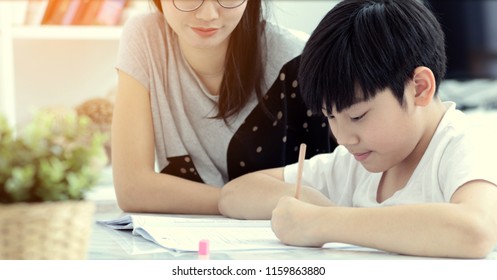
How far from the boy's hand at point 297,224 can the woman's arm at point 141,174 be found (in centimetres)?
33

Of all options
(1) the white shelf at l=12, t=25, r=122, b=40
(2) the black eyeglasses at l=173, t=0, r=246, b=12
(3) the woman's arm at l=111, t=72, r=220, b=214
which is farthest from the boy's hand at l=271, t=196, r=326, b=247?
(1) the white shelf at l=12, t=25, r=122, b=40

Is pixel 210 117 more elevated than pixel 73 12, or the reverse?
pixel 73 12

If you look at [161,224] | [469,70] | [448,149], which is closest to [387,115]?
[448,149]

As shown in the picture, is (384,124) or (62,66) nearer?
(384,124)

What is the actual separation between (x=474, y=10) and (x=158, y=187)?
2.47 meters

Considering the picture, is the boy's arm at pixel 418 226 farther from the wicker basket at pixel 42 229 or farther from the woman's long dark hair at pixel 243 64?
the woman's long dark hair at pixel 243 64

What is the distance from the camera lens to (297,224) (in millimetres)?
980

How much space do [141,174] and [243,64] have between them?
11.1 inches

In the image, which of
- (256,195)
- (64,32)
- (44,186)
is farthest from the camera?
(64,32)

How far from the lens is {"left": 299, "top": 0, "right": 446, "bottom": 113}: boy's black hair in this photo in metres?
1.08

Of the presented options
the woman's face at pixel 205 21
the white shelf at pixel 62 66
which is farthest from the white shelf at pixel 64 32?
the woman's face at pixel 205 21

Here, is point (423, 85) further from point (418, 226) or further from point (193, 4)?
point (193, 4)

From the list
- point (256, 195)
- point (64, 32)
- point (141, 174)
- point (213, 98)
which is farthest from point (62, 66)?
point (256, 195)

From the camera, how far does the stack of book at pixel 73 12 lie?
2.48 metres
